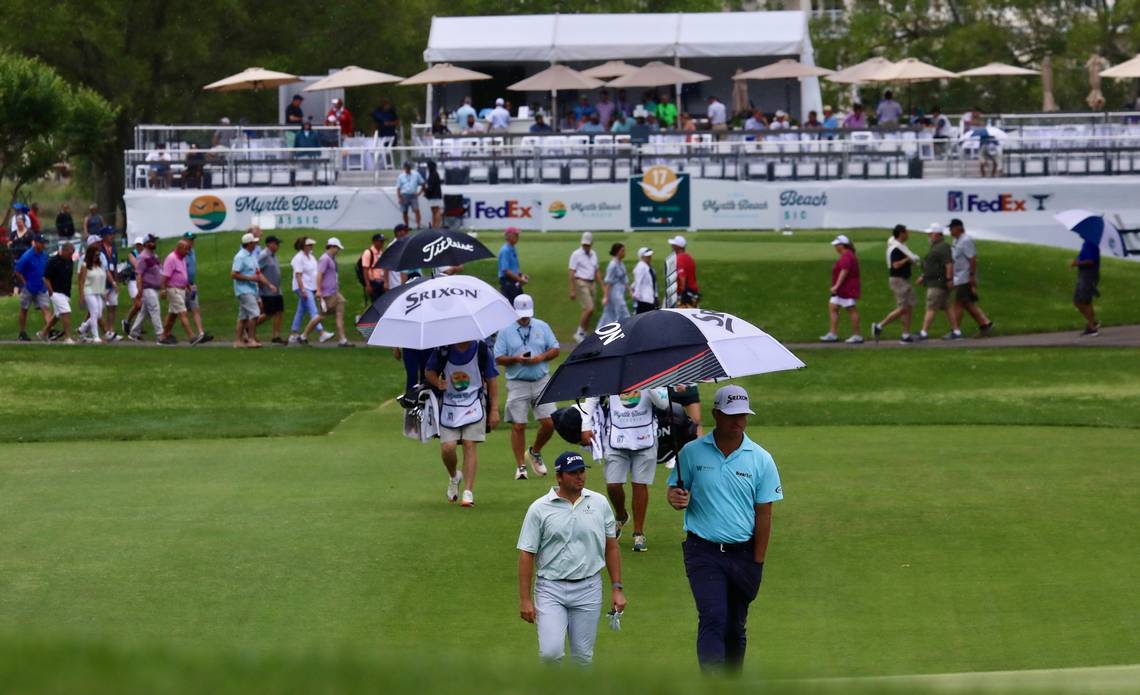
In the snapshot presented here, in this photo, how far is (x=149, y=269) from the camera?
28.4m

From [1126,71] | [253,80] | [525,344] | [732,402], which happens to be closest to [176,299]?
[525,344]

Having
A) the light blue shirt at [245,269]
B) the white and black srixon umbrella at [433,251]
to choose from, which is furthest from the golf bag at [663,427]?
the light blue shirt at [245,269]

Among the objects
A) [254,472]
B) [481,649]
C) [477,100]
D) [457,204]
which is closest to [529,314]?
[254,472]

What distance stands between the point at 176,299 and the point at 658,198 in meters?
13.4

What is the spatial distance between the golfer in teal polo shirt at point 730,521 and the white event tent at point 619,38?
39486 millimetres

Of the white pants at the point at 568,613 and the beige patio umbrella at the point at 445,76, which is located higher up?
the beige patio umbrella at the point at 445,76

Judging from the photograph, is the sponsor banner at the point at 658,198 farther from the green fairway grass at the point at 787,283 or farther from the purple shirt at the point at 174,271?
the purple shirt at the point at 174,271

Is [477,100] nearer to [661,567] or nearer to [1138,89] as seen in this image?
[1138,89]

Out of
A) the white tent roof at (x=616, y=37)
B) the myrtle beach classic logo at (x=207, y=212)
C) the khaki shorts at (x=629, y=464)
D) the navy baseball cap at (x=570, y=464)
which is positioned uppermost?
the white tent roof at (x=616, y=37)

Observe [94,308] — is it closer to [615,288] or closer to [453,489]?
[615,288]

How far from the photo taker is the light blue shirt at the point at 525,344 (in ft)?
53.6

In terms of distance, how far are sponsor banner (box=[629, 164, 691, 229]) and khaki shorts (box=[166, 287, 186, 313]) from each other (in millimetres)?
12803

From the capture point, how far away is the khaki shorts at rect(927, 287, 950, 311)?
28109 mm

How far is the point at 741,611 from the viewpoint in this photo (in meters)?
9.52
